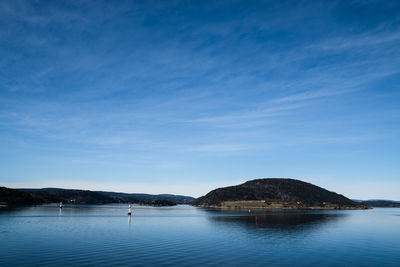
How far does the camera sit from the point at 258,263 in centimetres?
4200

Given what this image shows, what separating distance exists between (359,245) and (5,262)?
66.4m

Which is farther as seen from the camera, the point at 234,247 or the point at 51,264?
the point at 234,247

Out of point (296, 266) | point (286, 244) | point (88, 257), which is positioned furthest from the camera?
point (286, 244)

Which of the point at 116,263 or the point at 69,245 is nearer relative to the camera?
the point at 116,263

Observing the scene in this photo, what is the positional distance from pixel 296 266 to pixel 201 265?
43.2 ft

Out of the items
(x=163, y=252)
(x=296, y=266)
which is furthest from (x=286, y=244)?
(x=163, y=252)

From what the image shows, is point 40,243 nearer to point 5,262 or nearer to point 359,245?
point 5,262

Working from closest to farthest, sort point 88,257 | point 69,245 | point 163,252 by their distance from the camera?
point 88,257 → point 163,252 → point 69,245

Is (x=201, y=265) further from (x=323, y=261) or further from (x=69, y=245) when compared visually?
(x=69, y=245)

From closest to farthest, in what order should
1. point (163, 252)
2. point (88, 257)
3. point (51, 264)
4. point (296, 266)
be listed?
1. point (51, 264)
2. point (296, 266)
3. point (88, 257)
4. point (163, 252)

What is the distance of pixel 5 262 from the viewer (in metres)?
38.2

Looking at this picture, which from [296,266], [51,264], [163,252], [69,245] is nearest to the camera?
[51,264]

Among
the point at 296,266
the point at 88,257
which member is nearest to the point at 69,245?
the point at 88,257

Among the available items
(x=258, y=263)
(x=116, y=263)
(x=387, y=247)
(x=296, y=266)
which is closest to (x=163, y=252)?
(x=116, y=263)
